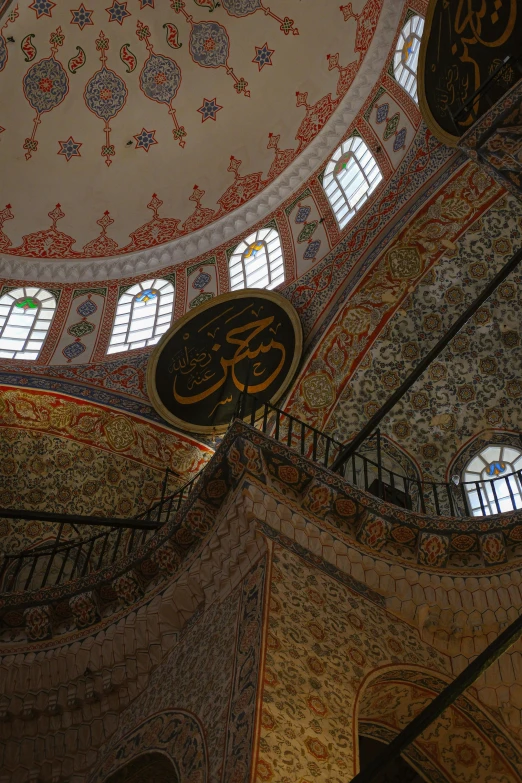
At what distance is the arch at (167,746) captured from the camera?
4.55m

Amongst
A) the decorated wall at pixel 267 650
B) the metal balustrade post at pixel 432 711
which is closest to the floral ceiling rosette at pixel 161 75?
the decorated wall at pixel 267 650

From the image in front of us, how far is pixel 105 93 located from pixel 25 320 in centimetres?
331

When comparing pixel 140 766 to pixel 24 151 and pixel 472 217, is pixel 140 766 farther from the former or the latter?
pixel 24 151

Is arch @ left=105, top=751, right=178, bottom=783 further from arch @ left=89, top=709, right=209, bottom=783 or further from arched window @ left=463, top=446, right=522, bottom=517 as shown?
arched window @ left=463, top=446, right=522, bottom=517

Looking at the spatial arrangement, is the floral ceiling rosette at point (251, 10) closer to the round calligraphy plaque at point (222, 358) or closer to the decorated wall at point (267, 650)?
the round calligraphy plaque at point (222, 358)

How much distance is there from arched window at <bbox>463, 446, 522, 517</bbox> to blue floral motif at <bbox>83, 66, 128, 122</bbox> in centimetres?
689

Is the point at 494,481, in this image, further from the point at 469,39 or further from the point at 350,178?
the point at 350,178

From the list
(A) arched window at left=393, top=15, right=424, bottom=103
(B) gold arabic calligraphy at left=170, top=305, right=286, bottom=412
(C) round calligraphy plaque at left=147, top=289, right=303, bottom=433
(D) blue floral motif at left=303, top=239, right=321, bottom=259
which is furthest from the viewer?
(D) blue floral motif at left=303, top=239, right=321, bottom=259

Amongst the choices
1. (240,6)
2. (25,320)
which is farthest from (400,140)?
(25,320)

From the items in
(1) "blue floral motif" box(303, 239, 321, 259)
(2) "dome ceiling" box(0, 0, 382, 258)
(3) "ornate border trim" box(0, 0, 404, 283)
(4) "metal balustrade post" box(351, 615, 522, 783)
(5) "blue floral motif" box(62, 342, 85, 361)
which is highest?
(2) "dome ceiling" box(0, 0, 382, 258)

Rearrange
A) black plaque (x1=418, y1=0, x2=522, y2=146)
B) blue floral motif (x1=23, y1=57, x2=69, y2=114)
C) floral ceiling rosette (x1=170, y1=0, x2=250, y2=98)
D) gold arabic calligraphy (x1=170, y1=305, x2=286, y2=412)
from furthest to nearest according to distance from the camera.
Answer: blue floral motif (x1=23, y1=57, x2=69, y2=114)
floral ceiling rosette (x1=170, y1=0, x2=250, y2=98)
gold arabic calligraphy (x1=170, y1=305, x2=286, y2=412)
black plaque (x1=418, y1=0, x2=522, y2=146)

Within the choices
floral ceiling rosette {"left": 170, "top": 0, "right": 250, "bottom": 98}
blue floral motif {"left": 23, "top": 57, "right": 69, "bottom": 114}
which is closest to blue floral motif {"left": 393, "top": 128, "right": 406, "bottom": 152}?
floral ceiling rosette {"left": 170, "top": 0, "right": 250, "bottom": 98}

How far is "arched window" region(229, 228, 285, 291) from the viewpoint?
973 cm

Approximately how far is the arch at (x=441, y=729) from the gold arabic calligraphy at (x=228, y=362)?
3754 millimetres
